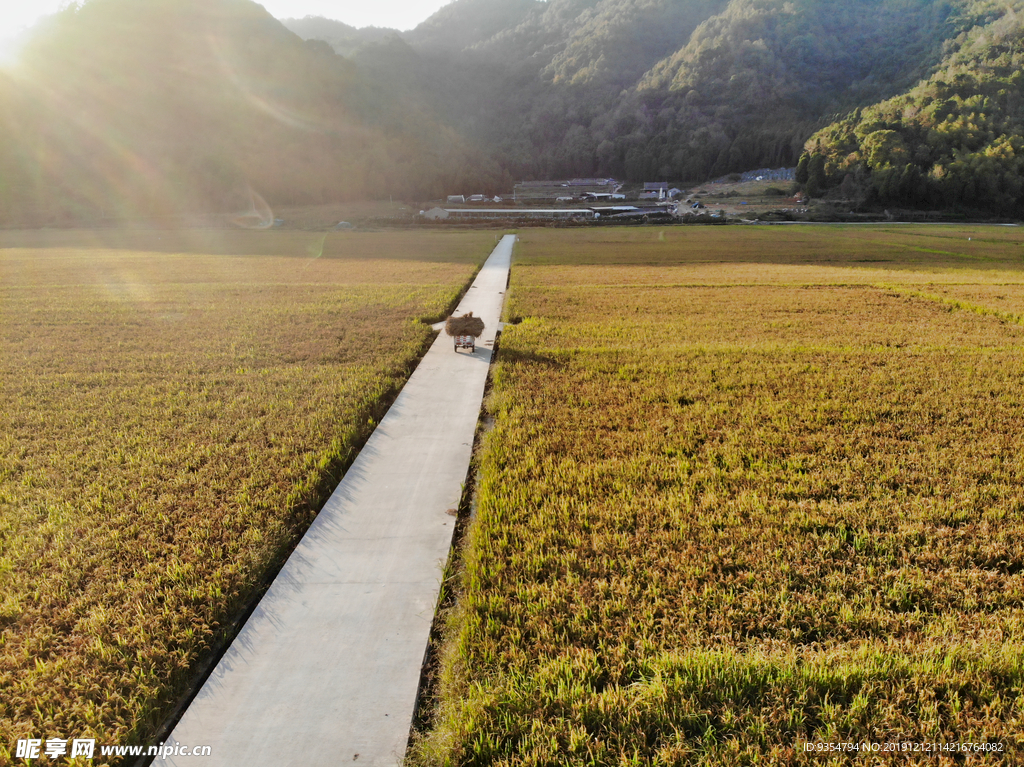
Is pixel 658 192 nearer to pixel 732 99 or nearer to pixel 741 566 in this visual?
pixel 732 99

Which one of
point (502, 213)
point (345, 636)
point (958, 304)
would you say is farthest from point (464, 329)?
point (502, 213)

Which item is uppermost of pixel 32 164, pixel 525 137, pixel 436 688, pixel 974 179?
pixel 525 137

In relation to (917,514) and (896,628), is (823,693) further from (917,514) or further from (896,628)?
(917,514)

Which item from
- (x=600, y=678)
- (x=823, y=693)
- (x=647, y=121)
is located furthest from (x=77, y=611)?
(x=647, y=121)

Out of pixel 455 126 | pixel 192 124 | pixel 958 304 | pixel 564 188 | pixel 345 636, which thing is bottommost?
pixel 345 636

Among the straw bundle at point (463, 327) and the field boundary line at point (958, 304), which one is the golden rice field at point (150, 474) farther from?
the field boundary line at point (958, 304)
